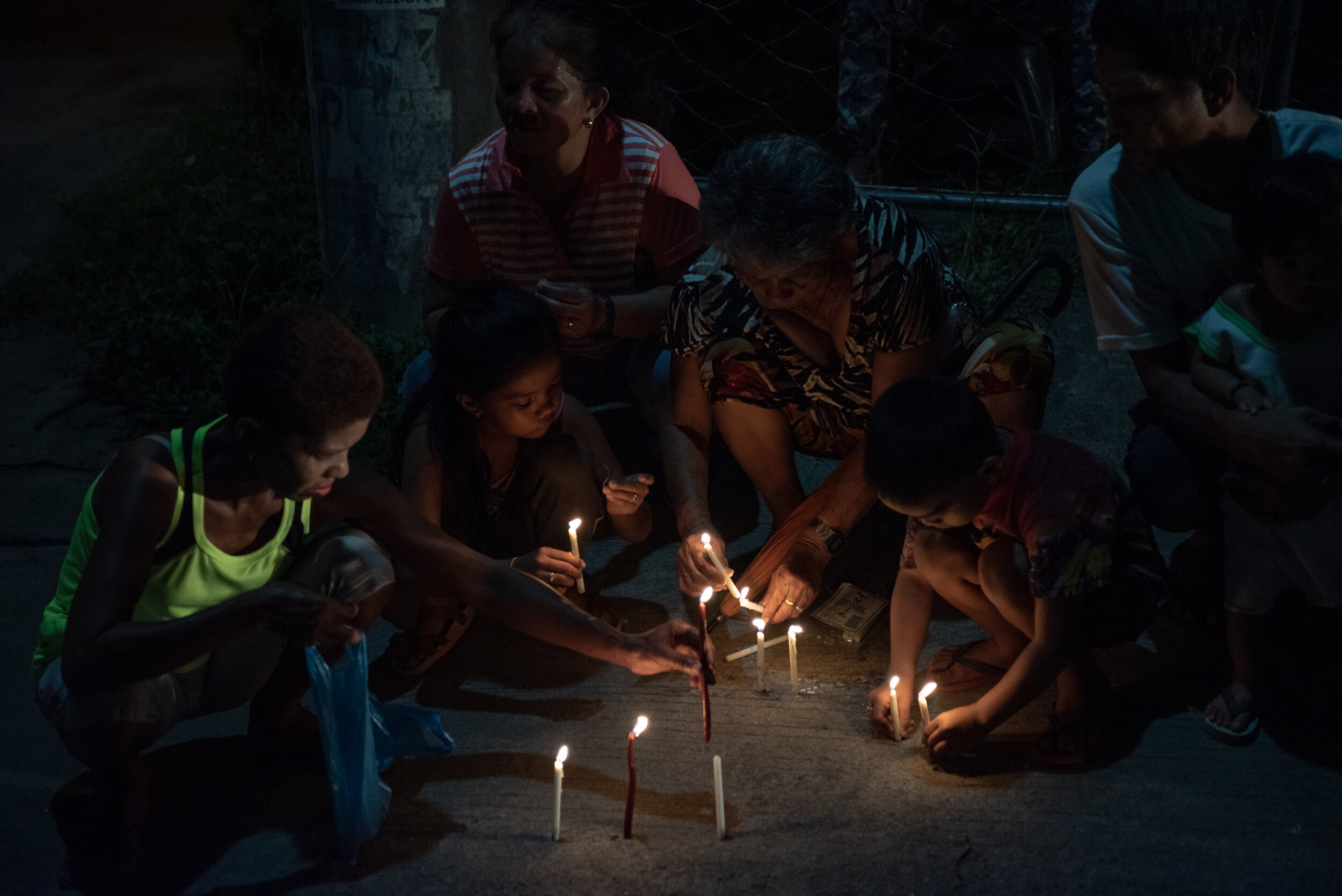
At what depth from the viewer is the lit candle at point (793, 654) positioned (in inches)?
118

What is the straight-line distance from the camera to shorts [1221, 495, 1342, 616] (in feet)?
9.12

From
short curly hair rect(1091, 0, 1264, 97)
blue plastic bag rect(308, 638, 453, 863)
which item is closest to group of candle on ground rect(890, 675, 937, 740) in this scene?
blue plastic bag rect(308, 638, 453, 863)

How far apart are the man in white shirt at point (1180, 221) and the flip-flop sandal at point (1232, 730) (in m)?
0.48

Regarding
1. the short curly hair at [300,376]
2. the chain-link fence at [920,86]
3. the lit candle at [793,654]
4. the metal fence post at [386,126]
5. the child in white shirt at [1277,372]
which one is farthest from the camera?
the chain-link fence at [920,86]

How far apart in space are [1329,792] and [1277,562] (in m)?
0.53

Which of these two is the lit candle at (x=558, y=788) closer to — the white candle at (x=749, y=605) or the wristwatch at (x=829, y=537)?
the white candle at (x=749, y=605)

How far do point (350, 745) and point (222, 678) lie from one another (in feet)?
1.37

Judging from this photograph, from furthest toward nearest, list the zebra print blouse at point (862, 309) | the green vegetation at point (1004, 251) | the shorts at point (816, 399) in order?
the green vegetation at point (1004, 251) < the shorts at point (816, 399) < the zebra print blouse at point (862, 309)

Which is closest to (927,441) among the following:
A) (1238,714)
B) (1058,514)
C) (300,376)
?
(1058,514)

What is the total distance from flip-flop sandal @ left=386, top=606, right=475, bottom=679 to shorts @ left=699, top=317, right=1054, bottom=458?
961mm

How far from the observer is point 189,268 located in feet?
17.8

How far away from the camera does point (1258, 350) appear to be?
9.44 ft

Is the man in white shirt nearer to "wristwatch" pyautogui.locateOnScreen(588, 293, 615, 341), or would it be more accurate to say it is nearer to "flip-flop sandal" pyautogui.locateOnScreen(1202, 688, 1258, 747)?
"flip-flop sandal" pyautogui.locateOnScreen(1202, 688, 1258, 747)

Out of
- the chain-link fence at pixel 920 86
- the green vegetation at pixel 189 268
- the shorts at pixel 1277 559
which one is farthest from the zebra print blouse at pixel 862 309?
the chain-link fence at pixel 920 86
